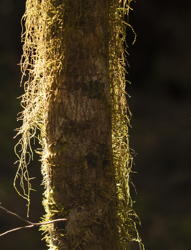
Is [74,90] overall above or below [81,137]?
above

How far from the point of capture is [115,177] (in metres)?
1.67

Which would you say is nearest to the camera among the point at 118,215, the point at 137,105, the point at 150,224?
the point at 118,215

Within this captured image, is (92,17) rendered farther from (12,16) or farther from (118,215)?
(12,16)

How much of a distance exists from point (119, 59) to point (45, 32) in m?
0.24

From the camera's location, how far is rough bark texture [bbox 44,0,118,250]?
1576 mm

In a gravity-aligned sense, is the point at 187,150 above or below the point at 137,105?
below

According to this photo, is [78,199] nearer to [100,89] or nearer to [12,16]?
[100,89]

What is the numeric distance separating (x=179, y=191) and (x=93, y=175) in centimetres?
367

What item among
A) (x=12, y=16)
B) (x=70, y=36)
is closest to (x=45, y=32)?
(x=70, y=36)

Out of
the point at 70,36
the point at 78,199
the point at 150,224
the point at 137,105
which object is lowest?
the point at 78,199

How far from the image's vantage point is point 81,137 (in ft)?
5.18

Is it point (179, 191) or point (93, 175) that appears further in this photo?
point (179, 191)

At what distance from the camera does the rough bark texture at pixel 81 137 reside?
5.17 ft

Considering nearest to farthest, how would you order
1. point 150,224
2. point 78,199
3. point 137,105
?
point 78,199 < point 150,224 < point 137,105
